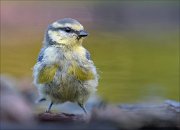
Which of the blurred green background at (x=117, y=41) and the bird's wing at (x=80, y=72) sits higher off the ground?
the blurred green background at (x=117, y=41)

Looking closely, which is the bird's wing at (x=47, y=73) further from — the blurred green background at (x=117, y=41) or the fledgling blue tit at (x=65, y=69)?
the blurred green background at (x=117, y=41)

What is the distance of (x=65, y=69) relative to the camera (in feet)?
14.3

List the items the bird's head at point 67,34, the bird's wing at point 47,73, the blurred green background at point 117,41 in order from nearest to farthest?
1. the bird's wing at point 47,73
2. the bird's head at point 67,34
3. the blurred green background at point 117,41

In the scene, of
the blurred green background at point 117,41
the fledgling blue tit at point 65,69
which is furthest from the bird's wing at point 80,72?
the blurred green background at point 117,41

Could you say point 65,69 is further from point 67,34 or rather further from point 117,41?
point 117,41

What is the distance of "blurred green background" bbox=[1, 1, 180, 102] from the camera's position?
6.49 meters

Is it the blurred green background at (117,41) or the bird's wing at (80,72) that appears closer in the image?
the bird's wing at (80,72)

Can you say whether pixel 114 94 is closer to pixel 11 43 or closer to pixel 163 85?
pixel 163 85

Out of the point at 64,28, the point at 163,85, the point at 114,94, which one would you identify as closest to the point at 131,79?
the point at 163,85

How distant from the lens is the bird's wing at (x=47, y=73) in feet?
14.3

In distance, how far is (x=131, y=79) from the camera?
6.77 m

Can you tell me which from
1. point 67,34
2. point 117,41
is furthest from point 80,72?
point 117,41

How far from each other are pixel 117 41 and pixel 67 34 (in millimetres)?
5692

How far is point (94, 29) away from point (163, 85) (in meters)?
5.75
